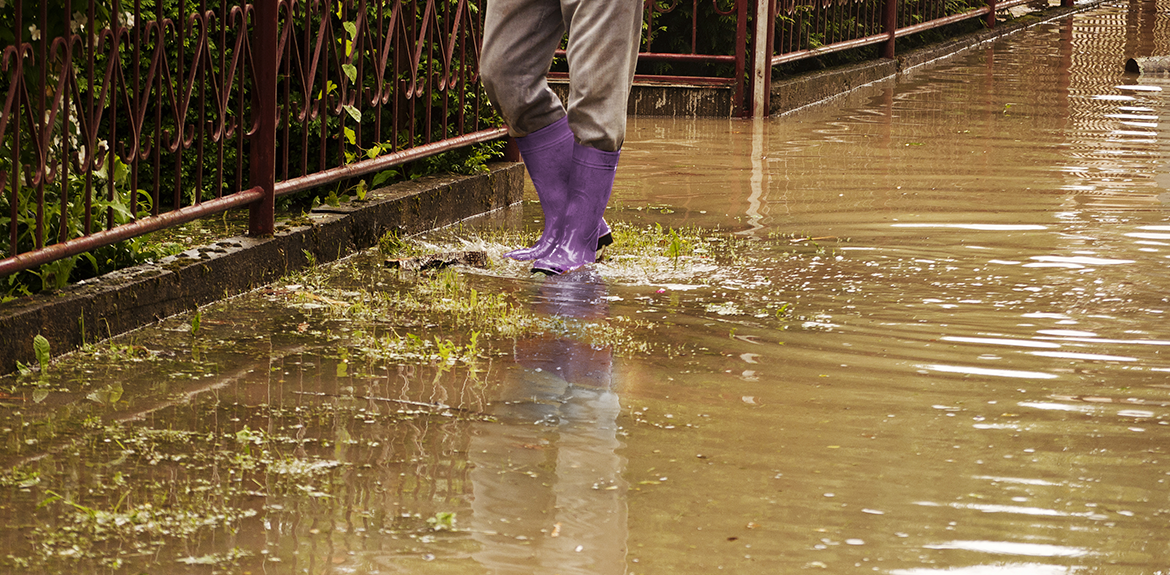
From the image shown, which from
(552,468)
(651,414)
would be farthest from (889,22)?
(552,468)

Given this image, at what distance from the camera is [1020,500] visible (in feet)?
9.91

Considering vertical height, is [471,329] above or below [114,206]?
below

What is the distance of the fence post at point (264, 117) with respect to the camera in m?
4.73

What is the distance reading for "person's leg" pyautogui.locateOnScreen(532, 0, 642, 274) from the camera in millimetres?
4988

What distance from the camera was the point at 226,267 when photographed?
179 inches

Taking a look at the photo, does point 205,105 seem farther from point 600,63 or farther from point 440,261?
point 600,63

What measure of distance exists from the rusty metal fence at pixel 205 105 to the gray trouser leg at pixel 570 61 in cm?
50

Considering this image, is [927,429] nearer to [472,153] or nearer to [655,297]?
[655,297]

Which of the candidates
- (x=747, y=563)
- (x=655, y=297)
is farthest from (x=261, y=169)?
(x=747, y=563)

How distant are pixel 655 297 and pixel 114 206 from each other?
167cm

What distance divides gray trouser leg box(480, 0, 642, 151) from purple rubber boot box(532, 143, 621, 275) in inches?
2.3

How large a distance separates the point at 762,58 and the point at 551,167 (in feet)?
16.2

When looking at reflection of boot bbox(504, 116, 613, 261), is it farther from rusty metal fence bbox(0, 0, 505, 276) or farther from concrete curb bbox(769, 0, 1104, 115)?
concrete curb bbox(769, 0, 1104, 115)

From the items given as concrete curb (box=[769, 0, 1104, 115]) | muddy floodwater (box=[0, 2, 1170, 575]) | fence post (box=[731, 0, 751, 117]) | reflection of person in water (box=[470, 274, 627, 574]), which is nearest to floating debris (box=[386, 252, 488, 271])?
muddy floodwater (box=[0, 2, 1170, 575])
